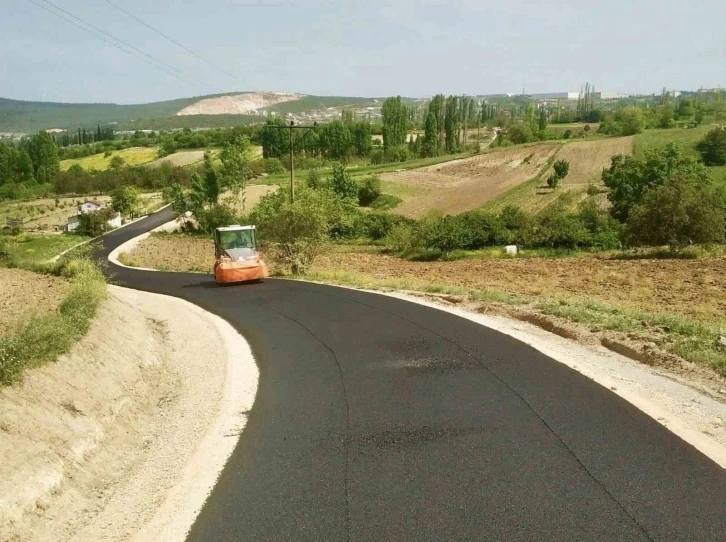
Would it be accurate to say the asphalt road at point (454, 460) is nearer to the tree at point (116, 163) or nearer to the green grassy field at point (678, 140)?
the green grassy field at point (678, 140)

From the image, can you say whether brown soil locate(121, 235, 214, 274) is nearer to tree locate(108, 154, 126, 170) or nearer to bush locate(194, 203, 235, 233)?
bush locate(194, 203, 235, 233)

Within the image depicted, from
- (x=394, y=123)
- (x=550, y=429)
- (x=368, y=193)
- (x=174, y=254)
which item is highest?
(x=550, y=429)

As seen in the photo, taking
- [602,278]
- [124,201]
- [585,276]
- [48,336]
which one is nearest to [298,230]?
[585,276]

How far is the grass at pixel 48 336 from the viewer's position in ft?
24.5

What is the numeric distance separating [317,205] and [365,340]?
62.9ft

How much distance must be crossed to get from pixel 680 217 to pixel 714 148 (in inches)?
2491

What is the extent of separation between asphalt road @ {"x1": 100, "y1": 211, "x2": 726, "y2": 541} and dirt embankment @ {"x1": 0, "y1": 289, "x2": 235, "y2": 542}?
857mm

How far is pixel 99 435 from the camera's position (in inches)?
286

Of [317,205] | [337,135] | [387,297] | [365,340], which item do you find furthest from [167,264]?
[337,135]

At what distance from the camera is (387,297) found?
18.6 metres

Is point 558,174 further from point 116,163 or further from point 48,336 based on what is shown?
point 116,163

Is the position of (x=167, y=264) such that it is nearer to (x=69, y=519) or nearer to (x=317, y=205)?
(x=317, y=205)

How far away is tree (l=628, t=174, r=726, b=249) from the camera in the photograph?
125ft

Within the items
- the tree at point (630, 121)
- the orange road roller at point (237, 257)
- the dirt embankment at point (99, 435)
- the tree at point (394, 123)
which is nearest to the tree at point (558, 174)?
the tree at point (630, 121)
